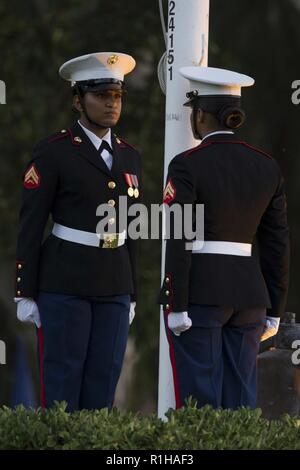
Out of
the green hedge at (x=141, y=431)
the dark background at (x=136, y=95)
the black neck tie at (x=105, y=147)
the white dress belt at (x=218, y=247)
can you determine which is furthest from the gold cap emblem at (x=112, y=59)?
the dark background at (x=136, y=95)

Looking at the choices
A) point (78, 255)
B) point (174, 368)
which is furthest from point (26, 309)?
point (174, 368)

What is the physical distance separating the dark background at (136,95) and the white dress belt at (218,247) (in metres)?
3.37

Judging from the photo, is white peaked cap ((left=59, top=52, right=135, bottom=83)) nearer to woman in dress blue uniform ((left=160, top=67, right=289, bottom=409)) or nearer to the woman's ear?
the woman's ear

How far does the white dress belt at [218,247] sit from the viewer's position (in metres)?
6.05

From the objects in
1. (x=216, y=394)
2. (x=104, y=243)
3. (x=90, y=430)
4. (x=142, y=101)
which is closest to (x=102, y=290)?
(x=104, y=243)

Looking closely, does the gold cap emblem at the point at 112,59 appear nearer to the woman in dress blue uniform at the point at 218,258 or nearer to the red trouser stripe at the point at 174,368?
the woman in dress blue uniform at the point at 218,258

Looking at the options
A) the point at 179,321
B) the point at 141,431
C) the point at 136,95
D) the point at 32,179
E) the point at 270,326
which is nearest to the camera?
the point at 141,431

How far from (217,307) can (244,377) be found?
1.04ft

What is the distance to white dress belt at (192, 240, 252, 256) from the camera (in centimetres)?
605

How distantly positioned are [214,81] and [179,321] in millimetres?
935

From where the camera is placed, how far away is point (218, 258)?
20.0 feet

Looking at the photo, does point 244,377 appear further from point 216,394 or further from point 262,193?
point 262,193

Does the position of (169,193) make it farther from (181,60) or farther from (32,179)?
(181,60)

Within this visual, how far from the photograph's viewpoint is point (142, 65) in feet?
31.9
